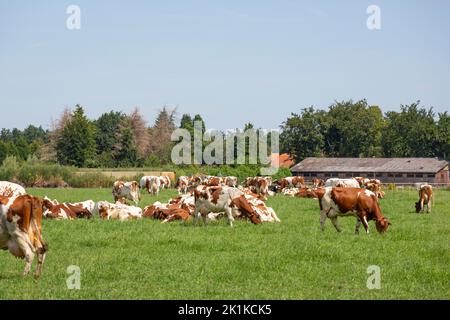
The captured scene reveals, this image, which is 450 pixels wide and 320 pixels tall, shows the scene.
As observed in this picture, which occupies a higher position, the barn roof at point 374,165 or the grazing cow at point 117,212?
the barn roof at point 374,165

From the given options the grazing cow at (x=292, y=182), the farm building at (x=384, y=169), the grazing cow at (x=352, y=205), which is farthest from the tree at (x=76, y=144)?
the grazing cow at (x=352, y=205)

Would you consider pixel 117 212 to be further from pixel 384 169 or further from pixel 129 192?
pixel 384 169

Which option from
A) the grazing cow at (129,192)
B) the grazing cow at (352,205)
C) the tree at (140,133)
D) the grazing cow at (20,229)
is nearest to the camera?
the grazing cow at (20,229)

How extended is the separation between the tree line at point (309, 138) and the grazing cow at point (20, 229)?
73126 mm

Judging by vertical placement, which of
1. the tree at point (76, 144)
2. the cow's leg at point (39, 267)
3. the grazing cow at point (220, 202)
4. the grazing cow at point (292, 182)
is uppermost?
the tree at point (76, 144)

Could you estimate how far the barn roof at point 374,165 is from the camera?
76.4 meters

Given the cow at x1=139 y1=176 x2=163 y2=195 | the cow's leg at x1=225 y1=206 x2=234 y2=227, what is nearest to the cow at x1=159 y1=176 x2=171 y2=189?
the cow at x1=139 y1=176 x2=163 y2=195

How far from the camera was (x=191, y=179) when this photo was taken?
54438 millimetres

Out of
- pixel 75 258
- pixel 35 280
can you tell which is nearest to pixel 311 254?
pixel 75 258

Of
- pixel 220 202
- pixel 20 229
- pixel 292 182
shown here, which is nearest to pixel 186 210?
pixel 220 202

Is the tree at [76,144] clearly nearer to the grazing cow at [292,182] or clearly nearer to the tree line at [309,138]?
the tree line at [309,138]

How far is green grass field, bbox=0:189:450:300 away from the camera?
10.7 metres

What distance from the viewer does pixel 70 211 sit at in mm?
24141

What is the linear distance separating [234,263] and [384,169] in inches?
2622
